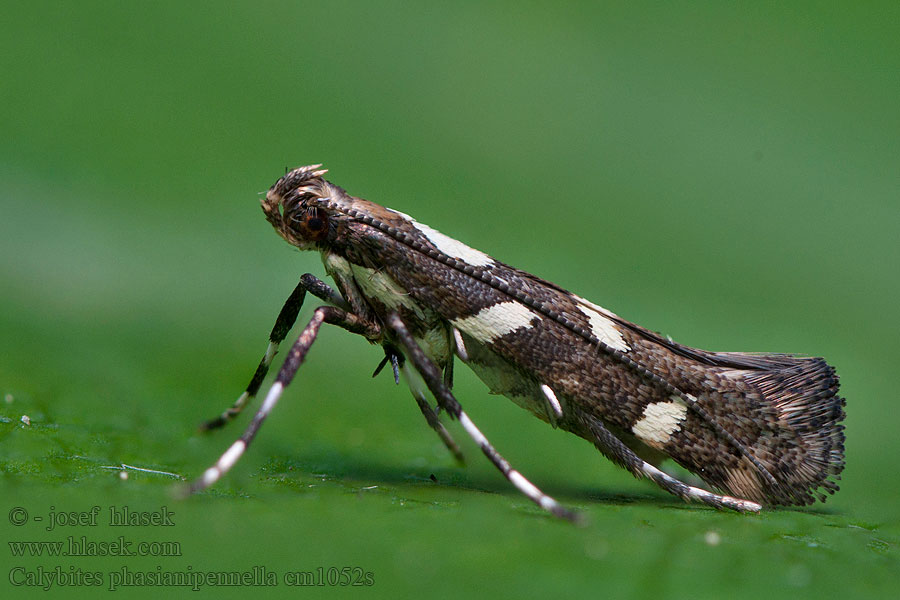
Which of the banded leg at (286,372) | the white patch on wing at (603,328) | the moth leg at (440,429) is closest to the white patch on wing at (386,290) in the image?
the banded leg at (286,372)

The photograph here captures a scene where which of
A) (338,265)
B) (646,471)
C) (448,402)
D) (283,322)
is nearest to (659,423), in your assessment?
(646,471)

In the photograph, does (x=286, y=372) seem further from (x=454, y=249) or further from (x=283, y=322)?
(x=454, y=249)

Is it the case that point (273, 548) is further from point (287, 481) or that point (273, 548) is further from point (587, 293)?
point (587, 293)

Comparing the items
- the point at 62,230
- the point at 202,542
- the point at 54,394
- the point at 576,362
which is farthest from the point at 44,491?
the point at 62,230

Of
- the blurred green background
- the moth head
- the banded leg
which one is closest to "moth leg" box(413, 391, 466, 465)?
the blurred green background

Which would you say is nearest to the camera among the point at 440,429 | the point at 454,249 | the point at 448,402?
the point at 448,402

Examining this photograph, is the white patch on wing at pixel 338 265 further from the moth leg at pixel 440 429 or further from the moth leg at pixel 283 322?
the moth leg at pixel 440 429

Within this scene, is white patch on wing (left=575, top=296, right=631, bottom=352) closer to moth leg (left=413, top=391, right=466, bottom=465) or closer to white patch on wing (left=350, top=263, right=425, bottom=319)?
white patch on wing (left=350, top=263, right=425, bottom=319)

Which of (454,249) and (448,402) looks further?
(454,249)

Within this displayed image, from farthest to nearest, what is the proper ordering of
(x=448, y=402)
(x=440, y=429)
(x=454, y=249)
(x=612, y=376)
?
1. (x=440, y=429)
2. (x=454, y=249)
3. (x=612, y=376)
4. (x=448, y=402)
